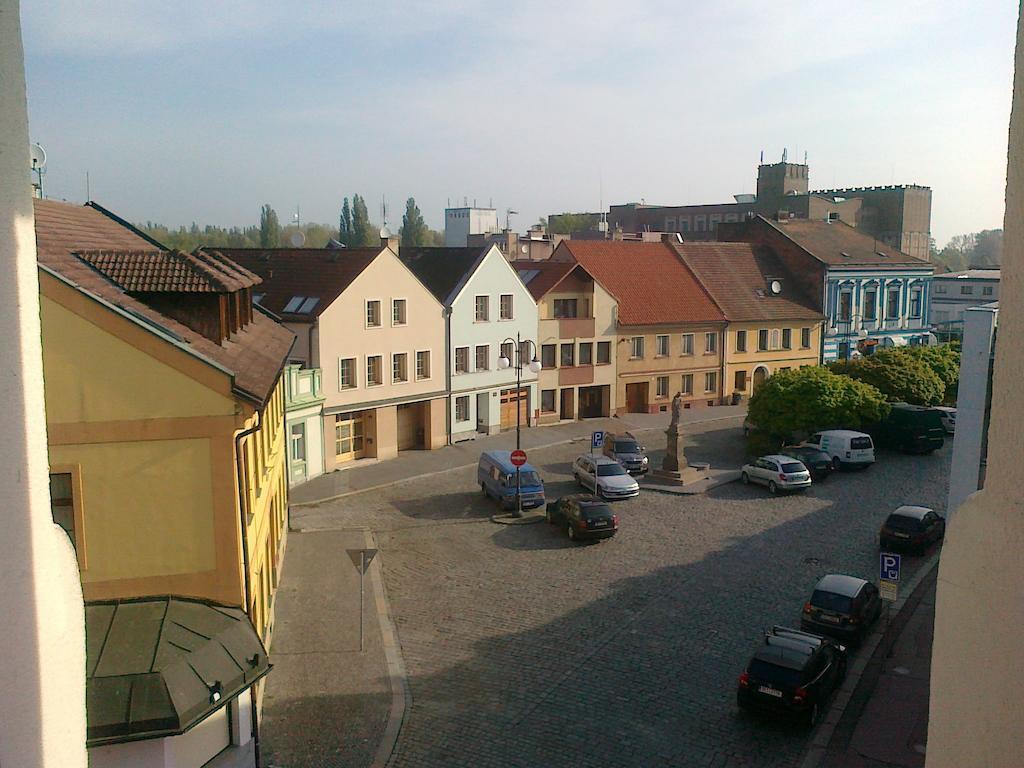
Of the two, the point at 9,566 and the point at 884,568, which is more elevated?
the point at 9,566

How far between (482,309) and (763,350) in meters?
19.5

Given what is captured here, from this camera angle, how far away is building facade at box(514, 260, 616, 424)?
4581 centimetres

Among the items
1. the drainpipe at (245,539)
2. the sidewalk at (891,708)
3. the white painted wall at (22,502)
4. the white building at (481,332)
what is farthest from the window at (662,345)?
the white painted wall at (22,502)

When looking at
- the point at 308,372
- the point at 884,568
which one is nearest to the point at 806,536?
the point at 884,568

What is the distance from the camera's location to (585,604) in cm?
2202

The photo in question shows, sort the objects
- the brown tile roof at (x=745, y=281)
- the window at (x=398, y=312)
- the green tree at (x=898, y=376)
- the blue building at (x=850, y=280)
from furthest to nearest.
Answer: the blue building at (x=850, y=280)
the brown tile roof at (x=745, y=281)
the green tree at (x=898, y=376)
the window at (x=398, y=312)

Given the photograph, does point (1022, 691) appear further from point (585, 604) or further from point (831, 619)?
point (585, 604)

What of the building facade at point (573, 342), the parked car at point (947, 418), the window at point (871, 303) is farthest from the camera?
the window at point (871, 303)

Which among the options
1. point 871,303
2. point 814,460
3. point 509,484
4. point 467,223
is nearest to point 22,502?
point 509,484

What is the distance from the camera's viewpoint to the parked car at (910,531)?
25719 mm

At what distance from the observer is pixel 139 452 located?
13102 mm

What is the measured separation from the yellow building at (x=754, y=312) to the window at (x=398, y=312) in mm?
20842

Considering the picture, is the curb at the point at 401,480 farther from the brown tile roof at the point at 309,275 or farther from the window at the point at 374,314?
the brown tile roof at the point at 309,275

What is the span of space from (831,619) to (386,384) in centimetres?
2275
